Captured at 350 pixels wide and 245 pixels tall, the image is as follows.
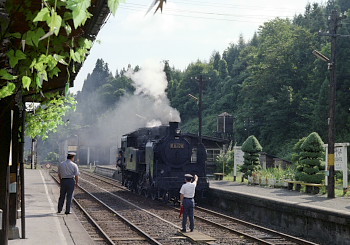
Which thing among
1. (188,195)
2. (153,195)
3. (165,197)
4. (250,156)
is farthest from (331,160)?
(250,156)

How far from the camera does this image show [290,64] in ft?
229

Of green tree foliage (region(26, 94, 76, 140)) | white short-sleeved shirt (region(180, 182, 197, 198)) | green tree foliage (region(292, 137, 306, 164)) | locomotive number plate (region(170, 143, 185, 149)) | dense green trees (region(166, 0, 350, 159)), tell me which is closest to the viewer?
white short-sleeved shirt (region(180, 182, 197, 198))

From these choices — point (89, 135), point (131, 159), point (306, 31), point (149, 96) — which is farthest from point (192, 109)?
point (131, 159)

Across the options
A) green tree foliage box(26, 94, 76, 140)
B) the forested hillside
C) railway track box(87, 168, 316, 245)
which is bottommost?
railway track box(87, 168, 316, 245)

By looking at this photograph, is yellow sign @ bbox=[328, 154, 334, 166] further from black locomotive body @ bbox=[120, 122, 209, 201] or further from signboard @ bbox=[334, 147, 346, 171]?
black locomotive body @ bbox=[120, 122, 209, 201]

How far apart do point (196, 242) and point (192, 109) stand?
7653cm

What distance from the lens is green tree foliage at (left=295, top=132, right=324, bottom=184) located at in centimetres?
2520

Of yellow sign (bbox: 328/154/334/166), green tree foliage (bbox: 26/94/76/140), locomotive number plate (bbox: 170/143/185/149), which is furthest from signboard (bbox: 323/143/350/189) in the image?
green tree foliage (bbox: 26/94/76/140)

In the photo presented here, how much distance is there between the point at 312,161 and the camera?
25.2m

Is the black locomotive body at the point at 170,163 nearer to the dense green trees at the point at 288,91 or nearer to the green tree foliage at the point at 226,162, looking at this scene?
the green tree foliage at the point at 226,162

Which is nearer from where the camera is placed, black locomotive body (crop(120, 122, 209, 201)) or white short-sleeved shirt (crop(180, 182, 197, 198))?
white short-sleeved shirt (crop(180, 182, 197, 198))

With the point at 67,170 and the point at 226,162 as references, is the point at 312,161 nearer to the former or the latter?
the point at 67,170

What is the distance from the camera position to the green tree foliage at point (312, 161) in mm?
25203

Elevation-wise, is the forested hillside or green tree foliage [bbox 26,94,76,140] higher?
the forested hillside
